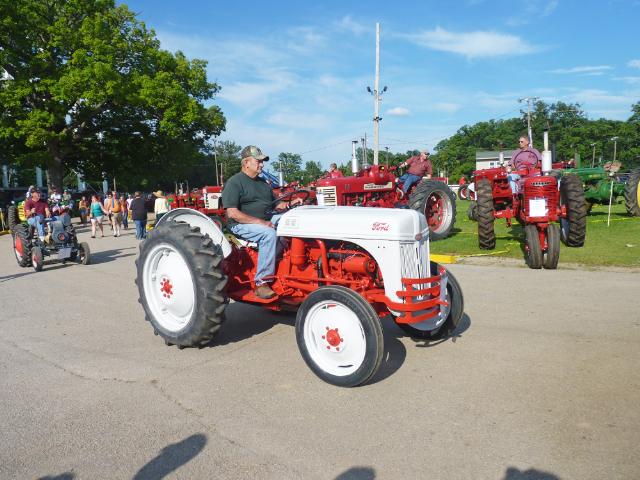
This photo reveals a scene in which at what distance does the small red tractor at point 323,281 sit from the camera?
3.86 m

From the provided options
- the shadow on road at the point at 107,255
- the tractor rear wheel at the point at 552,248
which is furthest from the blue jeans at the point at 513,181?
the shadow on road at the point at 107,255

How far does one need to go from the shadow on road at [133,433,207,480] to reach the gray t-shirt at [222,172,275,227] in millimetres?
2293

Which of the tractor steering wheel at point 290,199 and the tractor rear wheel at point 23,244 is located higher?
the tractor steering wheel at point 290,199

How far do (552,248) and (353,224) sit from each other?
5.03 meters

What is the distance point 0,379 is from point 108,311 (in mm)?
2389

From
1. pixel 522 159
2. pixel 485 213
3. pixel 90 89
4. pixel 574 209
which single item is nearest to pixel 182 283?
pixel 485 213

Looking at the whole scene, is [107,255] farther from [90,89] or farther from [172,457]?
[90,89]

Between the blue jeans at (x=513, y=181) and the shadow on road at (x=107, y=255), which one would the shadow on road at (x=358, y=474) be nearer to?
the blue jeans at (x=513, y=181)

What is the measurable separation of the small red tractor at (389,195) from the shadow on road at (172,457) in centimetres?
832

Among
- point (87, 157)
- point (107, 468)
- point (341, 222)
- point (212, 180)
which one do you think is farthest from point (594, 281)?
point (212, 180)

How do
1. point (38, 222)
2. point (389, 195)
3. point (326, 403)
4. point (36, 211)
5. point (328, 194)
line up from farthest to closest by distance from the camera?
point (389, 195) < point (36, 211) < point (38, 222) < point (328, 194) < point (326, 403)

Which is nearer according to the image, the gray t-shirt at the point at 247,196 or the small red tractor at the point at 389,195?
the gray t-shirt at the point at 247,196

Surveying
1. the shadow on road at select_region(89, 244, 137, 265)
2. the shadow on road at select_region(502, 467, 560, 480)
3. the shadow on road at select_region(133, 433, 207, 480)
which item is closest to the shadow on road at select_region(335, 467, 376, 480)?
the shadow on road at select_region(502, 467, 560, 480)

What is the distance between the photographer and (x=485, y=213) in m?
9.38
